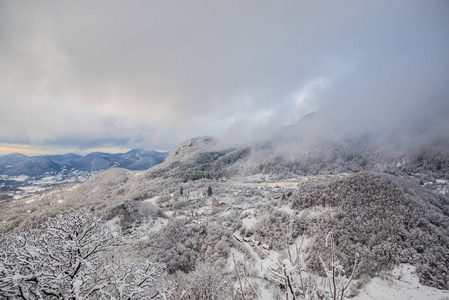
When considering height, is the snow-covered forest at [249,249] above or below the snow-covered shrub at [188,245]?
above

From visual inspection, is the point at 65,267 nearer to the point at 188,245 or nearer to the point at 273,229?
the point at 188,245

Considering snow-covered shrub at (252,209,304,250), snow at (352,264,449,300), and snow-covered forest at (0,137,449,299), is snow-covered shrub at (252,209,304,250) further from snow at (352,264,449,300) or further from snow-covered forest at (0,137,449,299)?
snow at (352,264,449,300)

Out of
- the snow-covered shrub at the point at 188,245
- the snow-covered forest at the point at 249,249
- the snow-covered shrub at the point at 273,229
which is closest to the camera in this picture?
the snow-covered forest at the point at 249,249

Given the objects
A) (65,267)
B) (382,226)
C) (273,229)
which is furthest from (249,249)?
(65,267)

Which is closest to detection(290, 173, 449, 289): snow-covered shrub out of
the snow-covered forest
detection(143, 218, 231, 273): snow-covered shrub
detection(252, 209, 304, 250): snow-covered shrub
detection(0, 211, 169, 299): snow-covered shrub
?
the snow-covered forest

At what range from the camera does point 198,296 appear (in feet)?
41.8

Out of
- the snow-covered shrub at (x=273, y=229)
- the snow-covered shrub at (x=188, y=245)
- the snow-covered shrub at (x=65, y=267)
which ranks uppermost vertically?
the snow-covered shrub at (x=65, y=267)

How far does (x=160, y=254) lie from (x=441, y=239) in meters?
35.3

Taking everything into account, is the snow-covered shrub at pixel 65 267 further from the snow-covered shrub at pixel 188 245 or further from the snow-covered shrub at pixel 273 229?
the snow-covered shrub at pixel 273 229

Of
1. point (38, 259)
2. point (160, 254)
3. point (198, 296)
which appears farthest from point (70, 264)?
point (160, 254)

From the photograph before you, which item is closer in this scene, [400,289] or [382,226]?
[400,289]

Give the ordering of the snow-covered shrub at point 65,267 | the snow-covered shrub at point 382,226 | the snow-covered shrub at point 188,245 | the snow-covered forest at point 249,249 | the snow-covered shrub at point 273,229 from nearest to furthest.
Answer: the snow-covered shrub at point 65,267 < the snow-covered forest at point 249,249 < the snow-covered shrub at point 382,226 < the snow-covered shrub at point 188,245 < the snow-covered shrub at point 273,229

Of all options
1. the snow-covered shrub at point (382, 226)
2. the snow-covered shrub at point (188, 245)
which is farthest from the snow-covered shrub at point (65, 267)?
the snow-covered shrub at point (188, 245)

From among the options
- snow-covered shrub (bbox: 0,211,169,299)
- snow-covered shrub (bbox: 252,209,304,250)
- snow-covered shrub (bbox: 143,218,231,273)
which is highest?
snow-covered shrub (bbox: 0,211,169,299)
